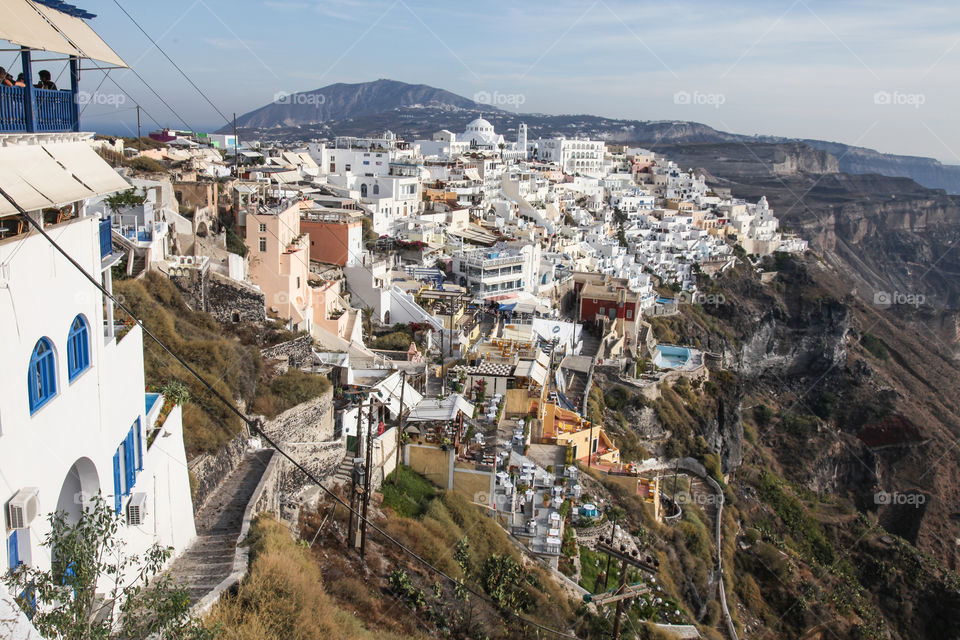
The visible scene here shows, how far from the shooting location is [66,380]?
561 cm

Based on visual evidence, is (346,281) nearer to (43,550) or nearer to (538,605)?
(538,605)

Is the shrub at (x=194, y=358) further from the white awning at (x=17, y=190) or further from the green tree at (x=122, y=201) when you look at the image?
the white awning at (x=17, y=190)

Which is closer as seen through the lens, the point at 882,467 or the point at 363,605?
the point at 363,605

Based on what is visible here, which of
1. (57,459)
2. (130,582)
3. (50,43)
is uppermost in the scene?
(50,43)

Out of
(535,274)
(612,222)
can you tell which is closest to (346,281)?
(535,274)

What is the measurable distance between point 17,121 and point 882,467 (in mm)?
46488

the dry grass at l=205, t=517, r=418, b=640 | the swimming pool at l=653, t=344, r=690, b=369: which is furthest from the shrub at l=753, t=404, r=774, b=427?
the dry grass at l=205, t=517, r=418, b=640

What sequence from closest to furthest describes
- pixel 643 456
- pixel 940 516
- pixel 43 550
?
pixel 43 550 < pixel 643 456 < pixel 940 516

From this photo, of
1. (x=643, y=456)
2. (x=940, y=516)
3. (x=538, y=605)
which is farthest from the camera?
(x=940, y=516)

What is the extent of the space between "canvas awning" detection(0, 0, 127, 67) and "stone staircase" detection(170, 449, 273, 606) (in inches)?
182

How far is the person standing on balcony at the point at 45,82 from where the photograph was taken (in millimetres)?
5934

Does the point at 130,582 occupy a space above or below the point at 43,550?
below

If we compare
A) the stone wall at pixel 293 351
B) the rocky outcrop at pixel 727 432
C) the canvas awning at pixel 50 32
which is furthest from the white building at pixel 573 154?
the canvas awning at pixel 50 32

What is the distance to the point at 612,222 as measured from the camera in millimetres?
50875
